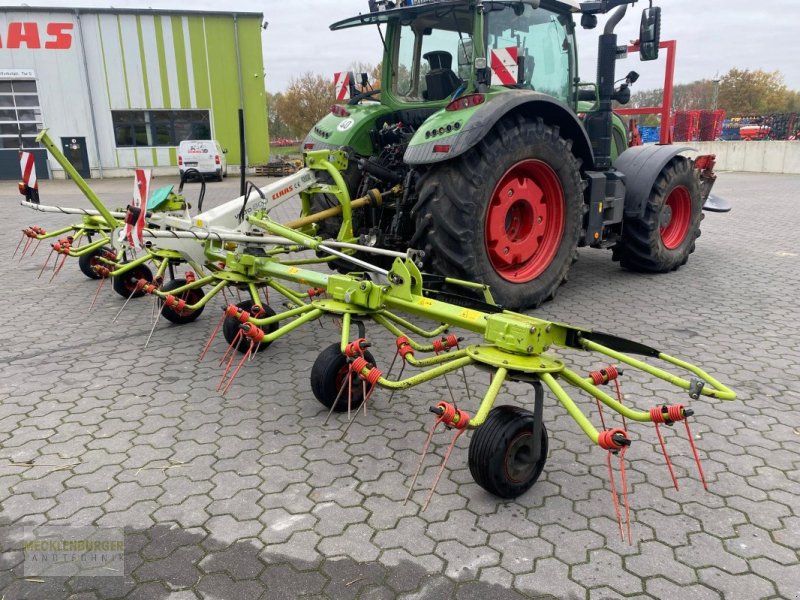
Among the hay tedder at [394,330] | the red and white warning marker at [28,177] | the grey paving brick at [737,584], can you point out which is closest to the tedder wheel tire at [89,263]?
the hay tedder at [394,330]

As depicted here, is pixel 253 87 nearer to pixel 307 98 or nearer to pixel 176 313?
pixel 307 98

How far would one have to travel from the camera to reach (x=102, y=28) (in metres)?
→ 20.7

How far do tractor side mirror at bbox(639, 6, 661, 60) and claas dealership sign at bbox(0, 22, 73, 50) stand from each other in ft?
70.0

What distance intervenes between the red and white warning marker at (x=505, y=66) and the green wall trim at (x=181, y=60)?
20.0 metres

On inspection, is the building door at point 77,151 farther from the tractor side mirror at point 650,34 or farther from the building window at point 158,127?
the tractor side mirror at point 650,34

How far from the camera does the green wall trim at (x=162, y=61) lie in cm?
2111

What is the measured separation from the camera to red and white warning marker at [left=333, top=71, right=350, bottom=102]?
594 cm

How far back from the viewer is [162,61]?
21.4m

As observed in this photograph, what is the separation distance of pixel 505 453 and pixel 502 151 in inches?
99.6

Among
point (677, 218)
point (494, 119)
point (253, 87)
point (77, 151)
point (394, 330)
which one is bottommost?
point (394, 330)

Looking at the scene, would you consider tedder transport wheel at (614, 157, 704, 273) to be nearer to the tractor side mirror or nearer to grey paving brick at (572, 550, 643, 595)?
the tractor side mirror

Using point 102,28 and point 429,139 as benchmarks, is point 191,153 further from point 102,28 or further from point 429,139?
point 429,139

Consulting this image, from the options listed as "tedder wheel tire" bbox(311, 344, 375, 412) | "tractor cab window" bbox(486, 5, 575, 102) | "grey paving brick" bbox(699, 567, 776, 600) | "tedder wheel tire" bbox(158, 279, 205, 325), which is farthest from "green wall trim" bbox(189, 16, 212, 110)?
"grey paving brick" bbox(699, 567, 776, 600)

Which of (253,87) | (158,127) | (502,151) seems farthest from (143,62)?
(502,151)
